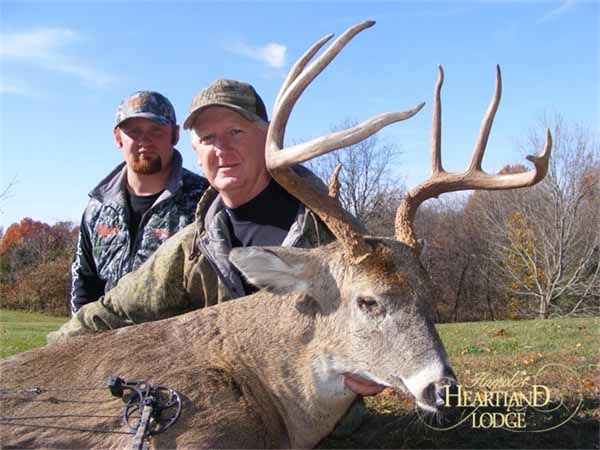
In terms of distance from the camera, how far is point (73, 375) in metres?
3.94

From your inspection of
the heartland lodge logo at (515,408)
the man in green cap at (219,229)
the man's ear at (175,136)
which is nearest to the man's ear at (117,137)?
the man's ear at (175,136)

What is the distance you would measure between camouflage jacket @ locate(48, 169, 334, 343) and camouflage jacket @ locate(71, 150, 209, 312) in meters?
1.23

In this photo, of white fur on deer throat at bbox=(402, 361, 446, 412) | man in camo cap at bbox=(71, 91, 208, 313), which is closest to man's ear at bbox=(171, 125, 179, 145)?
man in camo cap at bbox=(71, 91, 208, 313)

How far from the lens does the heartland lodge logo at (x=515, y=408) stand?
18.1 feet

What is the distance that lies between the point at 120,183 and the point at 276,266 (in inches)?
135

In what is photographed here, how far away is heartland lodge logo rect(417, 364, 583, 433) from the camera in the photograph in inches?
217

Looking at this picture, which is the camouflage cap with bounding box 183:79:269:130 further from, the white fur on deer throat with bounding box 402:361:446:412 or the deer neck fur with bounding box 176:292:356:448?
the white fur on deer throat with bounding box 402:361:446:412

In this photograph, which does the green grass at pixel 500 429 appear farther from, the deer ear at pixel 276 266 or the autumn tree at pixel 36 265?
the autumn tree at pixel 36 265

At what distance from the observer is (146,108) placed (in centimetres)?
664

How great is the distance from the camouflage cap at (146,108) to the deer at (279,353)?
9.15ft

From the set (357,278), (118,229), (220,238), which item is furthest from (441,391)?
(118,229)

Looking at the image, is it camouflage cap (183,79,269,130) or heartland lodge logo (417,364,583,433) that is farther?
heartland lodge logo (417,364,583,433)

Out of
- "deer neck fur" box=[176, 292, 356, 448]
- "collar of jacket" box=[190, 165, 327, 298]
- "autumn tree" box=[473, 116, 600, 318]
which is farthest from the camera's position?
"autumn tree" box=[473, 116, 600, 318]

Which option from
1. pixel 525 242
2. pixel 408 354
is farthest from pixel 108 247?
pixel 525 242
